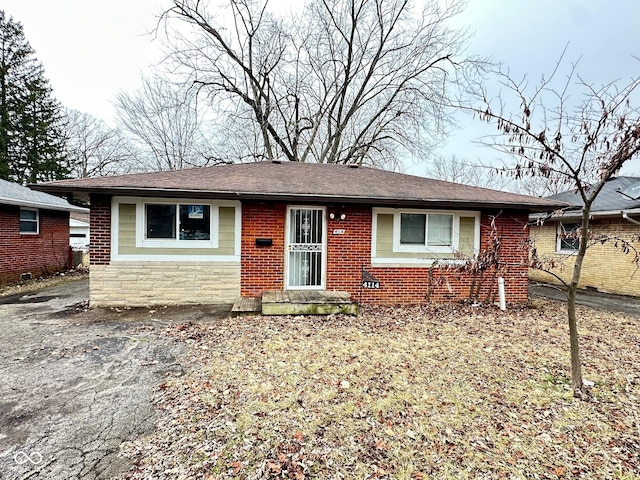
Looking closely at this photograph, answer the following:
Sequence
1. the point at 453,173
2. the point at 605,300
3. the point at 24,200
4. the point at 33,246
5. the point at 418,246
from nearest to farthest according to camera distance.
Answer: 1. the point at 418,246
2. the point at 605,300
3. the point at 24,200
4. the point at 33,246
5. the point at 453,173

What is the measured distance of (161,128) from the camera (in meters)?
21.2

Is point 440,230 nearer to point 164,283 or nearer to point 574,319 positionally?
point 574,319

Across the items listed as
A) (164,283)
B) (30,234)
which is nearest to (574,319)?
(164,283)

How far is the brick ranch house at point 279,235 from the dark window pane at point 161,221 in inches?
0.8

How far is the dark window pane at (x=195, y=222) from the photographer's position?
23.2ft

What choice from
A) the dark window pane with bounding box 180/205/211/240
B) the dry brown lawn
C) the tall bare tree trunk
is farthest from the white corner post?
the dark window pane with bounding box 180/205/211/240

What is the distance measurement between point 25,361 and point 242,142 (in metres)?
17.5

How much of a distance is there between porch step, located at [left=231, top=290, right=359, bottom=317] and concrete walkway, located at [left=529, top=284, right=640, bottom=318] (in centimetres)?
450

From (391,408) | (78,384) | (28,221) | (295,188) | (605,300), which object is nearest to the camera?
(391,408)

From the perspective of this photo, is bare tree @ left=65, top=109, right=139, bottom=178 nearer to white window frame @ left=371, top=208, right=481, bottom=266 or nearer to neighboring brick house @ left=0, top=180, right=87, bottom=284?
neighboring brick house @ left=0, top=180, right=87, bottom=284

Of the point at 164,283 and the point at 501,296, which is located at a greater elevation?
the point at 164,283

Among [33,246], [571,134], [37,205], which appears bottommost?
[33,246]

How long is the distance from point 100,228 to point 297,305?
4.52 metres

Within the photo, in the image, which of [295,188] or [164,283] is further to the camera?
[295,188]
